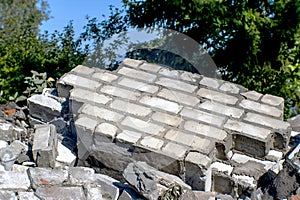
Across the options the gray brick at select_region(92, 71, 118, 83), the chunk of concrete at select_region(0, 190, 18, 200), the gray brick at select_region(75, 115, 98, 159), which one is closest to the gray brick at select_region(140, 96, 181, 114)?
the gray brick at select_region(92, 71, 118, 83)

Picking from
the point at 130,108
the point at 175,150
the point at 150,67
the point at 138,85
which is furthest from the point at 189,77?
the point at 175,150

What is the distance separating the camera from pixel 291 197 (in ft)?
11.3

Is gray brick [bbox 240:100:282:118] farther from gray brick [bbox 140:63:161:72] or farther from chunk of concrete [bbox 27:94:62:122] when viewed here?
chunk of concrete [bbox 27:94:62:122]

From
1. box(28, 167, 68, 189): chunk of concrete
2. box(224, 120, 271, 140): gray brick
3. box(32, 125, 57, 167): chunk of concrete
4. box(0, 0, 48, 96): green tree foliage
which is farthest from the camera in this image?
box(0, 0, 48, 96): green tree foliage

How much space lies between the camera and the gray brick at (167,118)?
3852mm

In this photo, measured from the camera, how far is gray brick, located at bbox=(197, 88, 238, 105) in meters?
4.19

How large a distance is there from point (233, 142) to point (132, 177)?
2.95 ft

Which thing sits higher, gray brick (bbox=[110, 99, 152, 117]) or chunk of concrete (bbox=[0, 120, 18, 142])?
gray brick (bbox=[110, 99, 152, 117])

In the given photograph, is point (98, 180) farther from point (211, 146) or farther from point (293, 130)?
point (293, 130)

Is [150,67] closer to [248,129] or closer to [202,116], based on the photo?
[202,116]

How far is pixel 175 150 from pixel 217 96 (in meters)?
0.83

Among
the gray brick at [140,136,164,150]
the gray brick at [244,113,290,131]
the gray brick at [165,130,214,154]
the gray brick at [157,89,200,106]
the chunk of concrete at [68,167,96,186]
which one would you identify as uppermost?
the gray brick at [157,89,200,106]

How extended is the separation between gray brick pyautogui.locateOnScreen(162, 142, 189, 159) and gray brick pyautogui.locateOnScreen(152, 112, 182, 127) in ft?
0.81

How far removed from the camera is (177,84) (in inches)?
171
